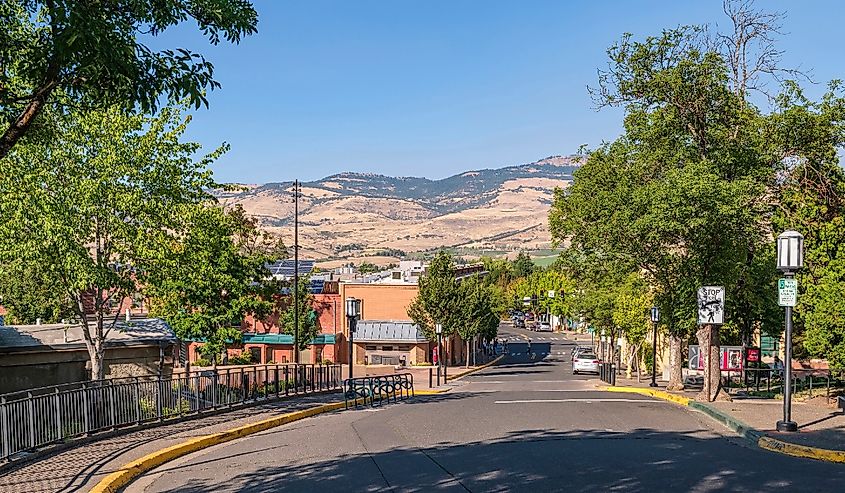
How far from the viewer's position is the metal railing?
1425 cm

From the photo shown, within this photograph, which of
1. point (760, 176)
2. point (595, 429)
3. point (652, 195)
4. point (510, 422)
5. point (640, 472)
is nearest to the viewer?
point (640, 472)

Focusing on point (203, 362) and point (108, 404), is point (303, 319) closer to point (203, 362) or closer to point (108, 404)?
point (203, 362)

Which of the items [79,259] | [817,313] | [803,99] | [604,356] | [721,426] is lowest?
[604,356]

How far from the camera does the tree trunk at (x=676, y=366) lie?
A: 36312mm

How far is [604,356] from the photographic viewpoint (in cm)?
7750

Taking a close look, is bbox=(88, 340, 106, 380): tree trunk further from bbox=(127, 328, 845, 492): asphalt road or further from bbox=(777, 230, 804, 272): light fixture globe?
bbox=(777, 230, 804, 272): light fixture globe

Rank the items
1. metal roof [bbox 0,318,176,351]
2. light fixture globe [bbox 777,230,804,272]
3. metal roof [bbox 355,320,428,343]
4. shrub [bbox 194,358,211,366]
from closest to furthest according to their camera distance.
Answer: light fixture globe [bbox 777,230,804,272]
metal roof [bbox 0,318,176,351]
shrub [bbox 194,358,211,366]
metal roof [bbox 355,320,428,343]

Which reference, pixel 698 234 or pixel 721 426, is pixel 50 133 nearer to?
pixel 721 426

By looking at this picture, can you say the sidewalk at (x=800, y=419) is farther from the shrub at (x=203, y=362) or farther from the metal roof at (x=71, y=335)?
the shrub at (x=203, y=362)

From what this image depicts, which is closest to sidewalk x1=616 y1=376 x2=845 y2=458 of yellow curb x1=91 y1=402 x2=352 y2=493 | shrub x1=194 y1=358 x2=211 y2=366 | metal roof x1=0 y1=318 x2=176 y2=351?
yellow curb x1=91 y1=402 x2=352 y2=493

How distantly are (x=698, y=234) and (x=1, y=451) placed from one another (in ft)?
62.7

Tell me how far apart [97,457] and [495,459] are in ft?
20.2

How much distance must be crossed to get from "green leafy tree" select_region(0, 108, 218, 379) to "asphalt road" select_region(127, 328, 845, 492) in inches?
304

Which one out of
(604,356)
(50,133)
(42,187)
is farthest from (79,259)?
(604,356)
